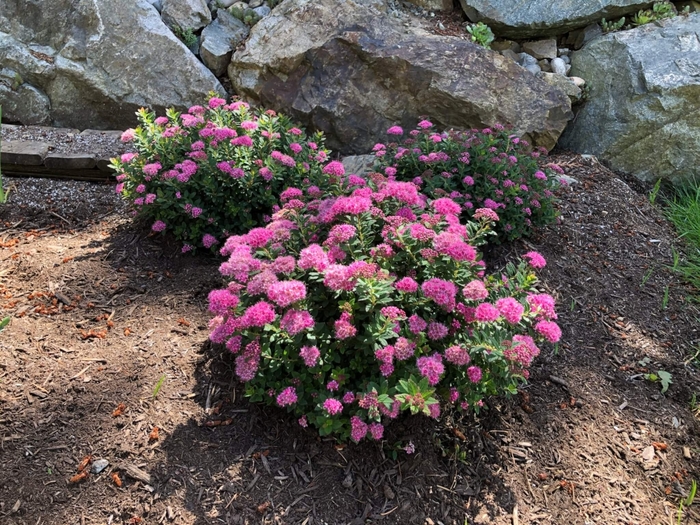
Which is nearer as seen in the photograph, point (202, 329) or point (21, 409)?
point (21, 409)

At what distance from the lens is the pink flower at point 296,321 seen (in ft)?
6.09

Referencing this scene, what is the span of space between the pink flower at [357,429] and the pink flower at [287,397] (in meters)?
0.23

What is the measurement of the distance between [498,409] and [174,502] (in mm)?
1416

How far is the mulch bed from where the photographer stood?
2.03 meters

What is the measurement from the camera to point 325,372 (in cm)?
208

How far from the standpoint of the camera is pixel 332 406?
1.91m

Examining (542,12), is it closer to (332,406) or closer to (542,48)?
(542,48)

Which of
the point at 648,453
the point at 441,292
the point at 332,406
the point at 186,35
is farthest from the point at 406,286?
the point at 186,35

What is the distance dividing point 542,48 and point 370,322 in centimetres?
450

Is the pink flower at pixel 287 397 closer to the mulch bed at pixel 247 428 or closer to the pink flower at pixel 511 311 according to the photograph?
the mulch bed at pixel 247 428

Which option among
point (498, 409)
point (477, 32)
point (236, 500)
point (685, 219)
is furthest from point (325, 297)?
point (477, 32)

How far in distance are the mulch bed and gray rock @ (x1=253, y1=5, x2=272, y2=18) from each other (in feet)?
9.31

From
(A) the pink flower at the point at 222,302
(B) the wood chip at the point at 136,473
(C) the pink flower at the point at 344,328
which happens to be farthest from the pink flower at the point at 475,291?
(B) the wood chip at the point at 136,473

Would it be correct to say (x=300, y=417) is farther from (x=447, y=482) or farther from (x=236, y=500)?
(x=447, y=482)
